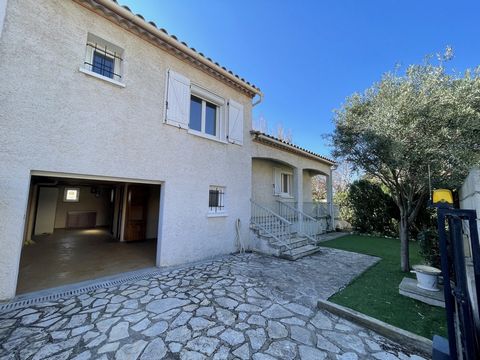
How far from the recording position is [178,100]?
6.93 m

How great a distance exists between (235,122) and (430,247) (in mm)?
7707

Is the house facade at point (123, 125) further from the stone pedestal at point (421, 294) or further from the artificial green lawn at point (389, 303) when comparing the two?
the stone pedestal at point (421, 294)

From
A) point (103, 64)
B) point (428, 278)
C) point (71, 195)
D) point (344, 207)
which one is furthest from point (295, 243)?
point (71, 195)

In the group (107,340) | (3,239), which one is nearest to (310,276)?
(107,340)

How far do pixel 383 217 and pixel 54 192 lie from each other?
2171 cm

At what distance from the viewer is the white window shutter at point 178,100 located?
22.0 feet

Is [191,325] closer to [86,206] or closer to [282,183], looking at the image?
[282,183]

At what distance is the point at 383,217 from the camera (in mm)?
14031

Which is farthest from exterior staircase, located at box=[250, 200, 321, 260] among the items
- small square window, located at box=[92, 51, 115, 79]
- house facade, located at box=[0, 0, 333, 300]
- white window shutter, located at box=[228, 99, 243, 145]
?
small square window, located at box=[92, 51, 115, 79]

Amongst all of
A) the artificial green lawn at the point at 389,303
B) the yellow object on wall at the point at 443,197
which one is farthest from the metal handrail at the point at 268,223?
the yellow object on wall at the point at 443,197

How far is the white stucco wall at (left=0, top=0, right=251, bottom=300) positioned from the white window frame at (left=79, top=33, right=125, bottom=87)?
0.13 metres

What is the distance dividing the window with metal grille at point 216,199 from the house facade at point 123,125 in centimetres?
4

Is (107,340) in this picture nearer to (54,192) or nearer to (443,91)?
(443,91)

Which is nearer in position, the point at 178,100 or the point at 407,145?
the point at 407,145
